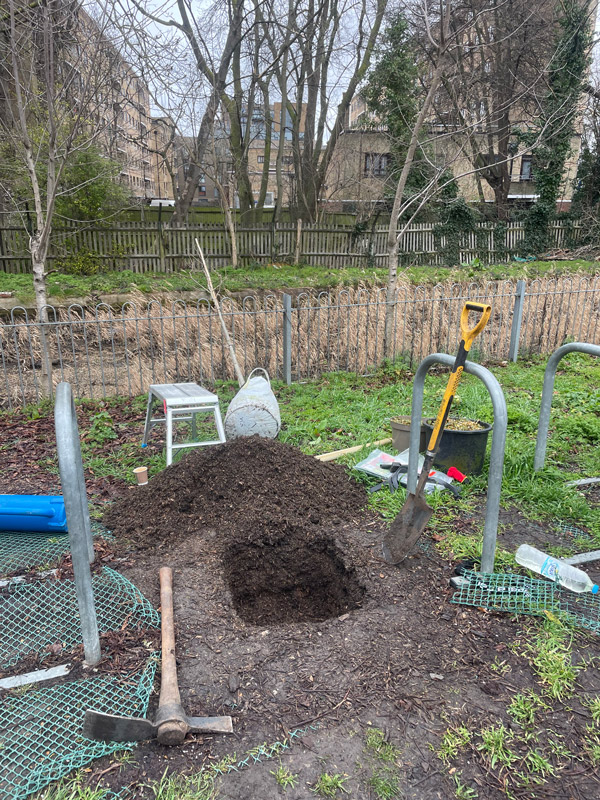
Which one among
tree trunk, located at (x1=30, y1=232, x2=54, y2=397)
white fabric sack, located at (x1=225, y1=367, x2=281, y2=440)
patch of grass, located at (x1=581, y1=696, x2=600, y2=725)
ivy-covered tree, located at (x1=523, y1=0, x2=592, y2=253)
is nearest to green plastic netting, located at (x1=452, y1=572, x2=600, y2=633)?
patch of grass, located at (x1=581, y1=696, x2=600, y2=725)

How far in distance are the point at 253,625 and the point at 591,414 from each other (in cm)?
447

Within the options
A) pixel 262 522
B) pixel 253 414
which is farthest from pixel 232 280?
pixel 262 522

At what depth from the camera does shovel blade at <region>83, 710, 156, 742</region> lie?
1.89 m

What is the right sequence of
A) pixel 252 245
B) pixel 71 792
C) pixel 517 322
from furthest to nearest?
pixel 252 245 < pixel 517 322 < pixel 71 792

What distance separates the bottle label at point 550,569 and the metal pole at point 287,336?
4726mm

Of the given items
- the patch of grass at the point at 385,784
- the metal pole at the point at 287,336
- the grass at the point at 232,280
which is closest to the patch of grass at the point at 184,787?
the patch of grass at the point at 385,784

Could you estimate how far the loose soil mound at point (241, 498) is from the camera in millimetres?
3471

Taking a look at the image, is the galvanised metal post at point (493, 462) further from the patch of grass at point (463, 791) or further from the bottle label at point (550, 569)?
the patch of grass at point (463, 791)

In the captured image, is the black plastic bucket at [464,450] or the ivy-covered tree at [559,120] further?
the ivy-covered tree at [559,120]

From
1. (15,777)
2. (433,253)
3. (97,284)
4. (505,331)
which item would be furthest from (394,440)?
(433,253)

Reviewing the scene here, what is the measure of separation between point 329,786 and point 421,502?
1.47 m

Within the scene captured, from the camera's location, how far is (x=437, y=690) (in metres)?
2.25

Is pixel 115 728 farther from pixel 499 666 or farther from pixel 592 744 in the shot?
pixel 592 744

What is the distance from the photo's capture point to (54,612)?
2.66 metres
